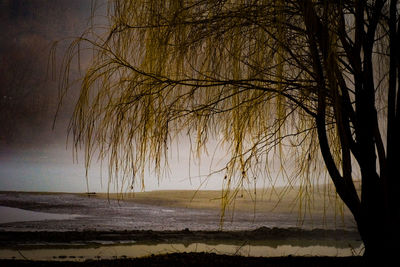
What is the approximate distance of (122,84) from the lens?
1.57 meters

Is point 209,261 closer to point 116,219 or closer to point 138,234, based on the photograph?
point 138,234

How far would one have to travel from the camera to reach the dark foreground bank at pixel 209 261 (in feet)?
5.78

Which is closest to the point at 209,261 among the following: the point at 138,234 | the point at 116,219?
the point at 138,234

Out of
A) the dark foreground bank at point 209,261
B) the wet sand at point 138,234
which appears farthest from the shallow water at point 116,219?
the dark foreground bank at point 209,261

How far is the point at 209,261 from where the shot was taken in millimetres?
1792

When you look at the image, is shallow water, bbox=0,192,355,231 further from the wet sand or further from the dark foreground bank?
the dark foreground bank

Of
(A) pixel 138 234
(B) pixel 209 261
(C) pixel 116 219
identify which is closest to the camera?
(B) pixel 209 261

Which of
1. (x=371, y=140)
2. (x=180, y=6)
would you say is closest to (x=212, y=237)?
(x=371, y=140)

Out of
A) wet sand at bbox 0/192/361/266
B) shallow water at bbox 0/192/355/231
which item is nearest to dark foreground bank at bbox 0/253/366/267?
wet sand at bbox 0/192/361/266

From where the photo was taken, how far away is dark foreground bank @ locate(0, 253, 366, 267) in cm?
176

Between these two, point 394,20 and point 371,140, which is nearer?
point 371,140

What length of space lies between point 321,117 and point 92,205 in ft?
21.6

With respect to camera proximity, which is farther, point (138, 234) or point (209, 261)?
point (138, 234)

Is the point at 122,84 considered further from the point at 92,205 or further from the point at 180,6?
the point at 92,205
